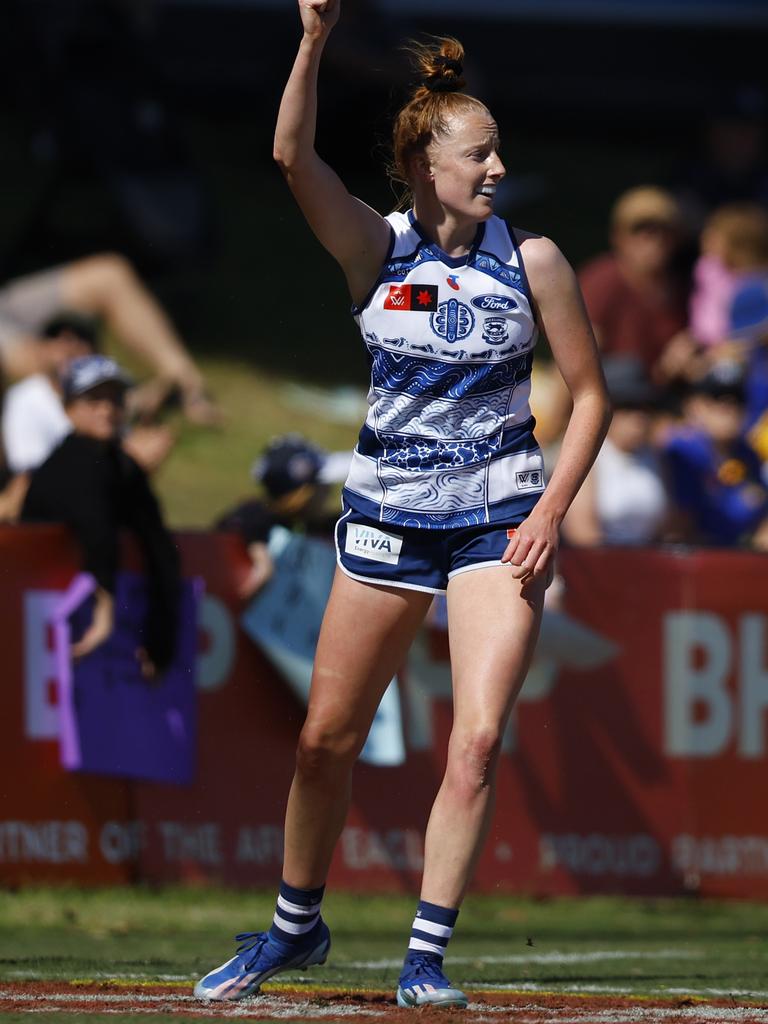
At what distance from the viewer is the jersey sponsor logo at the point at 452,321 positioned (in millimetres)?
4703

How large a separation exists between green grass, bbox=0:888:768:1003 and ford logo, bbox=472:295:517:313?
6.59 ft

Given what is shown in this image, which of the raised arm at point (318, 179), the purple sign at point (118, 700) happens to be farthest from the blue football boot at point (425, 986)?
the purple sign at point (118, 700)

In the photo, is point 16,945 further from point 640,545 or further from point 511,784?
point 640,545

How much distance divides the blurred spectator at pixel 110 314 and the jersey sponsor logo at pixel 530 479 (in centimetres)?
471

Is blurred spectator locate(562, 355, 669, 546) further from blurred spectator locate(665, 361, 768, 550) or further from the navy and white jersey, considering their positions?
the navy and white jersey

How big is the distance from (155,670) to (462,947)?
163 centimetres

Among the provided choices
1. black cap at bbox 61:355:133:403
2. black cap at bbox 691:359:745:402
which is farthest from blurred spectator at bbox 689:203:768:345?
black cap at bbox 61:355:133:403

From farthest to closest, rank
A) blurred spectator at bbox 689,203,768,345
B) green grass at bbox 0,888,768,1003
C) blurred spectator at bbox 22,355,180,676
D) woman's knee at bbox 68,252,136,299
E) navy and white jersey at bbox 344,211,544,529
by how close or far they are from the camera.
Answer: blurred spectator at bbox 689,203,768,345
woman's knee at bbox 68,252,136,299
blurred spectator at bbox 22,355,180,676
green grass at bbox 0,888,768,1003
navy and white jersey at bbox 344,211,544,529

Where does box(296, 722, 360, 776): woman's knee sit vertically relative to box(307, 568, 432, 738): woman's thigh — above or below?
below

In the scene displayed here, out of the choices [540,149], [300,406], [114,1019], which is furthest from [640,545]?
[540,149]

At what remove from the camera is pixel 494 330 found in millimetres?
4719

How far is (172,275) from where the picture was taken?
1324 centimetres

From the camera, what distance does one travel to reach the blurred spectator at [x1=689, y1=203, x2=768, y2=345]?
10.5m

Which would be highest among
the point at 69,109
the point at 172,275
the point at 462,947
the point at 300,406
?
the point at 69,109
